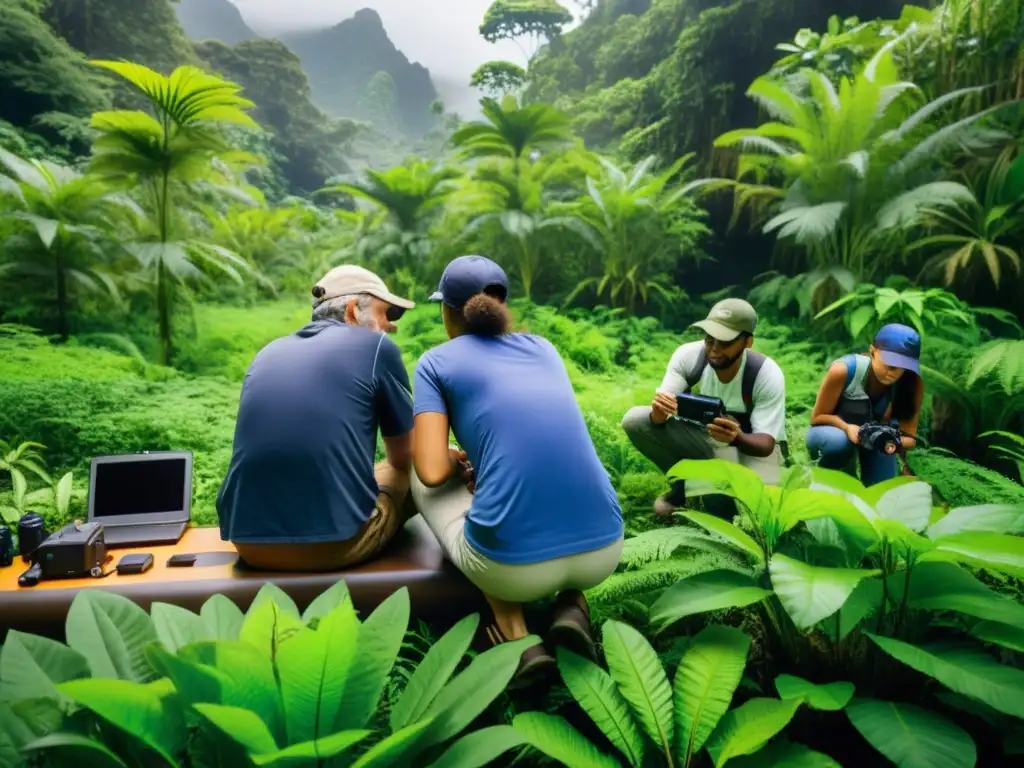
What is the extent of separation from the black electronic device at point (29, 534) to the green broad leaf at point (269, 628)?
109 centimetres

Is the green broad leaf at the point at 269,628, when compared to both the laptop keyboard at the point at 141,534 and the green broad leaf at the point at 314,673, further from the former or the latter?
the laptop keyboard at the point at 141,534

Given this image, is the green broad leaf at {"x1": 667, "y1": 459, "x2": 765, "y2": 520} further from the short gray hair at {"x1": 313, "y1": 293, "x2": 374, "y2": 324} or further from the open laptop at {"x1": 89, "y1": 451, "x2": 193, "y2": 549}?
the open laptop at {"x1": 89, "y1": 451, "x2": 193, "y2": 549}

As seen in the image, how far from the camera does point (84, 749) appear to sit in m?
1.13

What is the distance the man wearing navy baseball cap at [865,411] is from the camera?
107 inches

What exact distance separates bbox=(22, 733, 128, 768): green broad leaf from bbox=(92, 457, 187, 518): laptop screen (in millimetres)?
1232

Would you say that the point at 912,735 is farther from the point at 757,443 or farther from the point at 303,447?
the point at 303,447

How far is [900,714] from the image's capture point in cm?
137

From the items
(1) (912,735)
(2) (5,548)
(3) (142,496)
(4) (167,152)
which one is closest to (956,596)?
(1) (912,735)

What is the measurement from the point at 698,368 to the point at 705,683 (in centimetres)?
159

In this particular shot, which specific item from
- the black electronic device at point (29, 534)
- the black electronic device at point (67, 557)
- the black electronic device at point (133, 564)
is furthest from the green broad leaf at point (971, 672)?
the black electronic device at point (29, 534)

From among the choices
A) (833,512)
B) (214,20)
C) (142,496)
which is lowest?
(142,496)

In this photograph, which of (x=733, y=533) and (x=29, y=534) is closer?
(x=733, y=533)

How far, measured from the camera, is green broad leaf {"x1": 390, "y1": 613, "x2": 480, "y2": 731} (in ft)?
4.41

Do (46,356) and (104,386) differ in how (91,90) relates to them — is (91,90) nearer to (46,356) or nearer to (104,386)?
(46,356)
